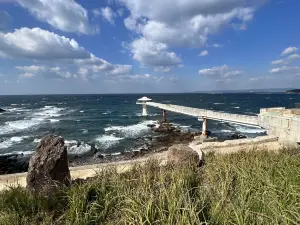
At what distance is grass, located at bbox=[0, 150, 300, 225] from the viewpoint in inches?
123

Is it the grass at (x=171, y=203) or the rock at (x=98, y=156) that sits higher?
the grass at (x=171, y=203)

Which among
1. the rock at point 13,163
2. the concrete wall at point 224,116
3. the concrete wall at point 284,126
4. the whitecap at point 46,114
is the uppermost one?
the concrete wall at point 284,126

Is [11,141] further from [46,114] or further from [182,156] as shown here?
[46,114]

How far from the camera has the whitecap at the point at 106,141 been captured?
2622 cm

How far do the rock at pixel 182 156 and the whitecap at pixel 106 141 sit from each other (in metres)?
19.4

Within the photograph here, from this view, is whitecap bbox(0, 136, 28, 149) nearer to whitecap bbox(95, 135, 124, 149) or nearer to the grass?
whitecap bbox(95, 135, 124, 149)

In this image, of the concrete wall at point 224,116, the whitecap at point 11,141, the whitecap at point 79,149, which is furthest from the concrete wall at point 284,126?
the whitecap at point 11,141

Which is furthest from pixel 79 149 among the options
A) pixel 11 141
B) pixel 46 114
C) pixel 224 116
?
pixel 46 114

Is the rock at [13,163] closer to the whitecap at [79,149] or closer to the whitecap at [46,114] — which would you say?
the whitecap at [79,149]

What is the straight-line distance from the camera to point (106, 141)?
28.2 meters

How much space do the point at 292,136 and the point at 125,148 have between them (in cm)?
Result: 1701

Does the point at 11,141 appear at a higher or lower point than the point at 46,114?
lower

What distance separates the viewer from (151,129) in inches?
1407

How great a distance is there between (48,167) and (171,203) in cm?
326
